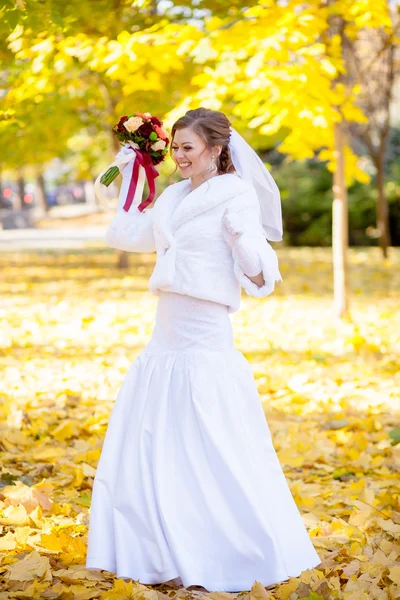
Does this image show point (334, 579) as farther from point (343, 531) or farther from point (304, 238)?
point (304, 238)

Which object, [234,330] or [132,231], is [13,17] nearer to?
[132,231]

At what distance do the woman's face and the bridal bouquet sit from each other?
223 mm

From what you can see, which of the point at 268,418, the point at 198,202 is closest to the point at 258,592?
the point at 198,202

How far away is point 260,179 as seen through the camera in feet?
11.0

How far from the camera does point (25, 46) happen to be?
5824 millimetres

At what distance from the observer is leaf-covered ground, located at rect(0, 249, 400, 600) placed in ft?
10.5

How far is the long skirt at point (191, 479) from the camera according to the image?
3.11m

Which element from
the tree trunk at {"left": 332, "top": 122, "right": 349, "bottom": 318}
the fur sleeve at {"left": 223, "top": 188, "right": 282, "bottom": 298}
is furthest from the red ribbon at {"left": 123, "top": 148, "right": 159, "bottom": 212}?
the tree trunk at {"left": 332, "top": 122, "right": 349, "bottom": 318}

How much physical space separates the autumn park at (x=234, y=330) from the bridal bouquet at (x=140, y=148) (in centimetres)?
19

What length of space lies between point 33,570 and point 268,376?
151 inches

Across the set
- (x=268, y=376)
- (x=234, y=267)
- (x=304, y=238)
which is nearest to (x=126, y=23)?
(x=268, y=376)

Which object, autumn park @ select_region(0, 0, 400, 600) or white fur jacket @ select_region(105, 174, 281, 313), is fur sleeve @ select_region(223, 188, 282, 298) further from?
autumn park @ select_region(0, 0, 400, 600)

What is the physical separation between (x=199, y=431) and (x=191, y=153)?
1.07m

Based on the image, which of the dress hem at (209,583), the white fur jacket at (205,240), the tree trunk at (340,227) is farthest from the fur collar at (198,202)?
the tree trunk at (340,227)
